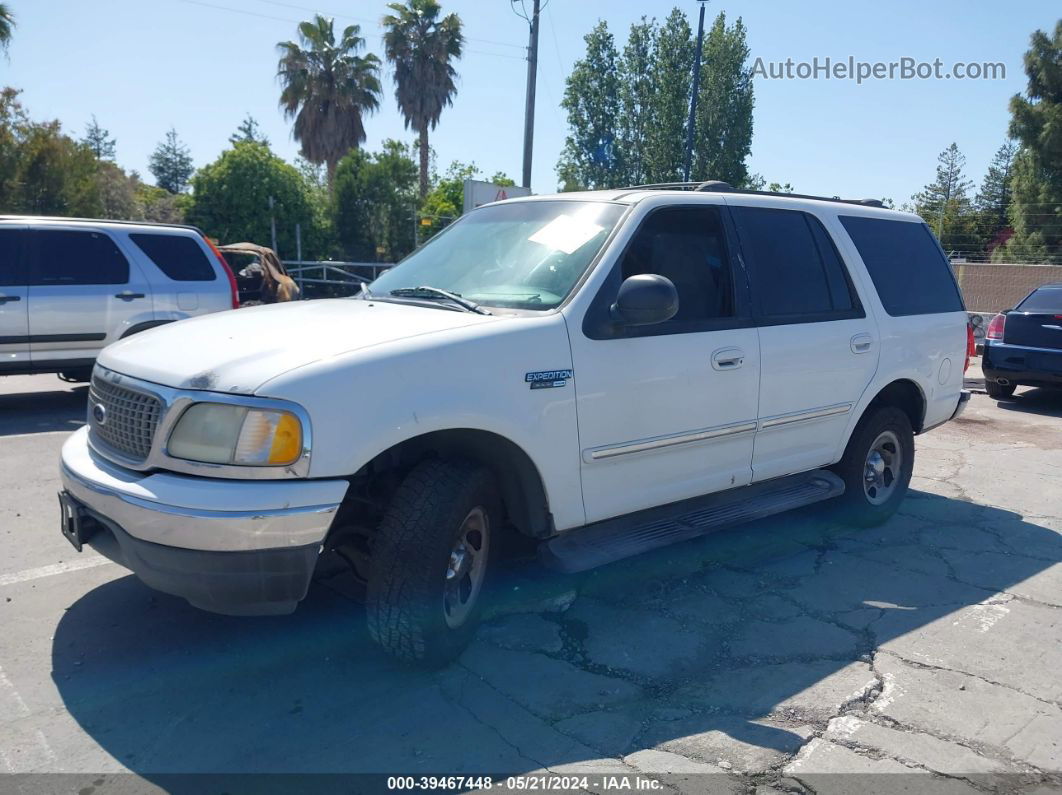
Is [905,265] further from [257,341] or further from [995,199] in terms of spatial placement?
[995,199]

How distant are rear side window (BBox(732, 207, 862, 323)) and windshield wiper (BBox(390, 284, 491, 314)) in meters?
1.67

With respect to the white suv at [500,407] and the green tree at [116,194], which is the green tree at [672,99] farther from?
the white suv at [500,407]

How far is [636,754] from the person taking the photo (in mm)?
3096

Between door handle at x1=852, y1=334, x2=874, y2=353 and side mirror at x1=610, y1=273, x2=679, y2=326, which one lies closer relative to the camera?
side mirror at x1=610, y1=273, x2=679, y2=326

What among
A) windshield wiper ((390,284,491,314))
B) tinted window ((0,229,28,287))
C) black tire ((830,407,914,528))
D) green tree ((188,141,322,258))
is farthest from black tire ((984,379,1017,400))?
green tree ((188,141,322,258))

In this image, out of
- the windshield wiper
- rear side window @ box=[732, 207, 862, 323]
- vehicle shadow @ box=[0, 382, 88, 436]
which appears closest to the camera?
the windshield wiper

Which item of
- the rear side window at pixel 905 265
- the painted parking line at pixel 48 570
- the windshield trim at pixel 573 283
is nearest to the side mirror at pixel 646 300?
the windshield trim at pixel 573 283

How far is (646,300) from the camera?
3.79 m

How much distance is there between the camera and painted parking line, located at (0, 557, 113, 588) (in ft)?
14.3

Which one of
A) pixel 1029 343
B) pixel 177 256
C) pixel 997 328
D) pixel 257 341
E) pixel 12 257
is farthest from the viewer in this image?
pixel 997 328

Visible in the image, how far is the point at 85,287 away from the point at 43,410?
4.35ft

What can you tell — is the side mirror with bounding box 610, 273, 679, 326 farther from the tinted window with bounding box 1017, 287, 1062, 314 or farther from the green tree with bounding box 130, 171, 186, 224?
the green tree with bounding box 130, 171, 186, 224

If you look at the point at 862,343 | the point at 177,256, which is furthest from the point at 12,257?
the point at 862,343

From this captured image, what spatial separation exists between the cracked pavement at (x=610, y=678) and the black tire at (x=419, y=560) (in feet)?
0.77
